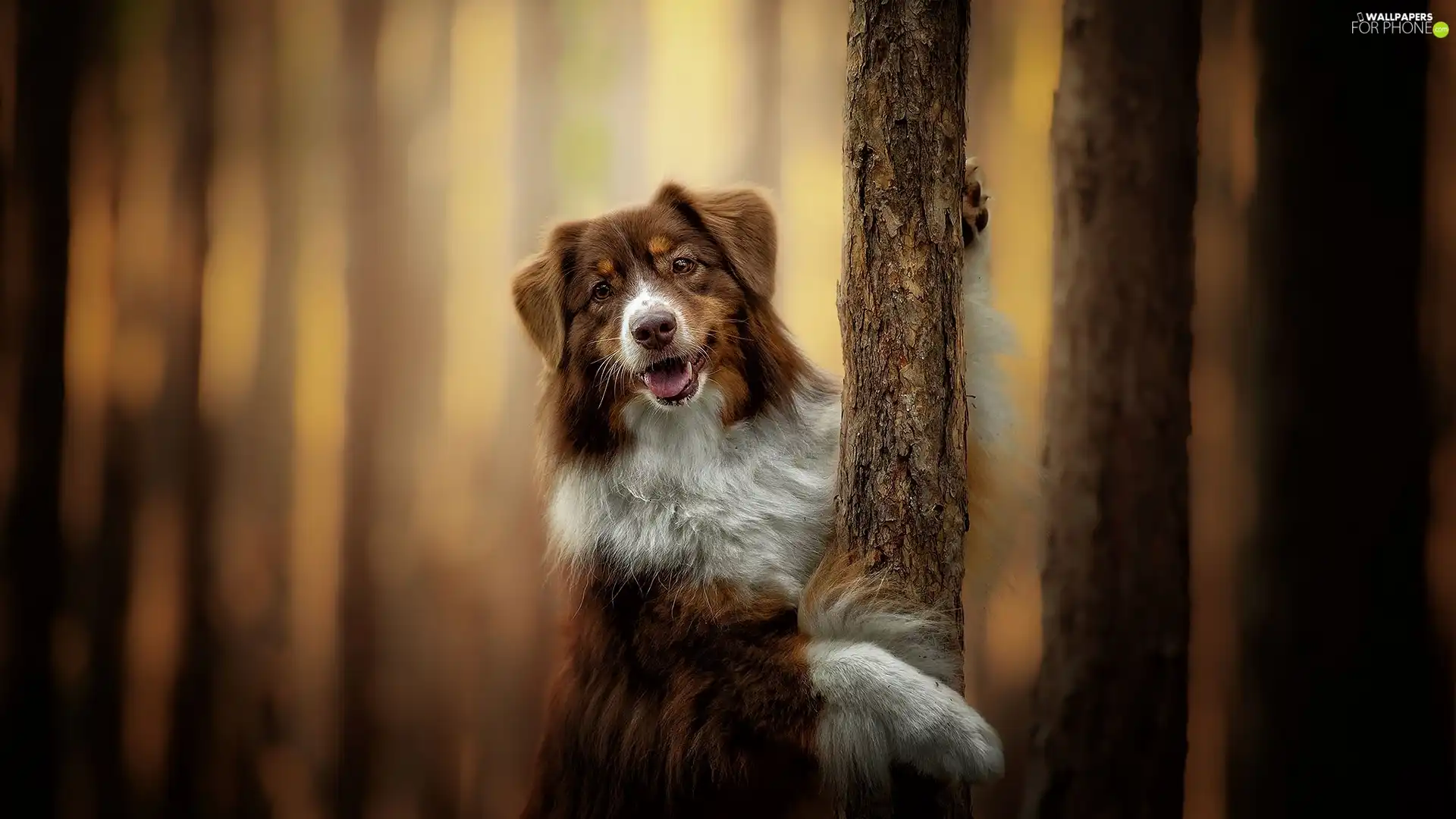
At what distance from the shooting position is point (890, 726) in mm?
2059

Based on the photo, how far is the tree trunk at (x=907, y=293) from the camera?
2.04 metres

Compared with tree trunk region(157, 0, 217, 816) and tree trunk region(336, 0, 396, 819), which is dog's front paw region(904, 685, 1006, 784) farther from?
tree trunk region(157, 0, 217, 816)

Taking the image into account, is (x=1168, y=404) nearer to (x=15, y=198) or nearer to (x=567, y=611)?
(x=567, y=611)

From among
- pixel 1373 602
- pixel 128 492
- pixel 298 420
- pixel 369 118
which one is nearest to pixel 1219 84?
pixel 1373 602

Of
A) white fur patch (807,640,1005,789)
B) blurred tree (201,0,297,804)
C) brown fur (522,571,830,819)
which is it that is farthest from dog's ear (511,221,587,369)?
blurred tree (201,0,297,804)

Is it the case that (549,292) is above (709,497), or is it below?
above

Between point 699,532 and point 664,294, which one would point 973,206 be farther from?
point 699,532

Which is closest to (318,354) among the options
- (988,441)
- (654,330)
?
(654,330)

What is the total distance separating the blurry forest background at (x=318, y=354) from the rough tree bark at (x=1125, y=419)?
1173mm

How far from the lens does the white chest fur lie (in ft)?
7.96

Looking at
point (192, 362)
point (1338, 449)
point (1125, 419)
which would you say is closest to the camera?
point (1125, 419)

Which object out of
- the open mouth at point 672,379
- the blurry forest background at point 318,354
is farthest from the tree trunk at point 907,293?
the blurry forest background at point 318,354

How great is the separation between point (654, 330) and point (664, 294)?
0.53ft

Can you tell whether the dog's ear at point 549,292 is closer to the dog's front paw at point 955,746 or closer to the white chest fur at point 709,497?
the white chest fur at point 709,497
